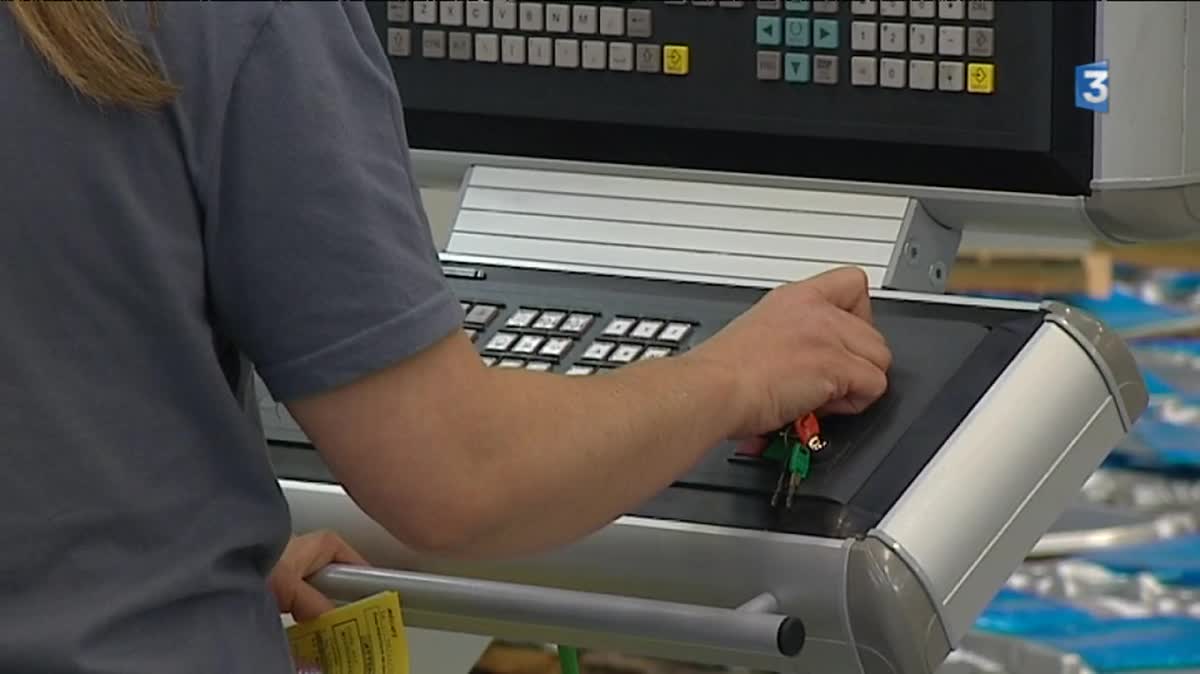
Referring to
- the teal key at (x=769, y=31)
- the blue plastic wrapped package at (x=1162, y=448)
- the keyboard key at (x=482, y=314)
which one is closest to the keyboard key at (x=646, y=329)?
the keyboard key at (x=482, y=314)

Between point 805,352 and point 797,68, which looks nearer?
point 805,352

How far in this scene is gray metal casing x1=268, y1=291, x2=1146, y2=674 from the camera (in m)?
1.10

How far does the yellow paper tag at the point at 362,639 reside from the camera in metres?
1.13

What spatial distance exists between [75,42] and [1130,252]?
3.45 metres

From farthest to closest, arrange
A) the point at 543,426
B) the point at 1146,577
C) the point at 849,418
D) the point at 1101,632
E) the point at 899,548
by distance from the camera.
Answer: the point at 1146,577 < the point at 1101,632 < the point at 849,418 < the point at 899,548 < the point at 543,426

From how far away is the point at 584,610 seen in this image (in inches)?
44.6

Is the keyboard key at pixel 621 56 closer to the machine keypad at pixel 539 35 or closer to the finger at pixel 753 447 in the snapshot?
the machine keypad at pixel 539 35

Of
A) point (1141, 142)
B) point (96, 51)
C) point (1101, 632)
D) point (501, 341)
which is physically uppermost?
point (96, 51)

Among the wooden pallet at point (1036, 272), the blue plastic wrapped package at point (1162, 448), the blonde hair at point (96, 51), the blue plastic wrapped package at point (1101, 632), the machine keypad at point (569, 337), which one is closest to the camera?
the blonde hair at point (96, 51)

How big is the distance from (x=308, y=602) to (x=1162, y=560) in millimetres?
1735

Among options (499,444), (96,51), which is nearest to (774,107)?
(499,444)

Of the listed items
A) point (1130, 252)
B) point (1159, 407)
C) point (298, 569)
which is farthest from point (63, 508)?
point (1130, 252)

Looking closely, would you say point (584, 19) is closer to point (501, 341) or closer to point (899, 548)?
point (501, 341)

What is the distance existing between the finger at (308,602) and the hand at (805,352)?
266 mm
